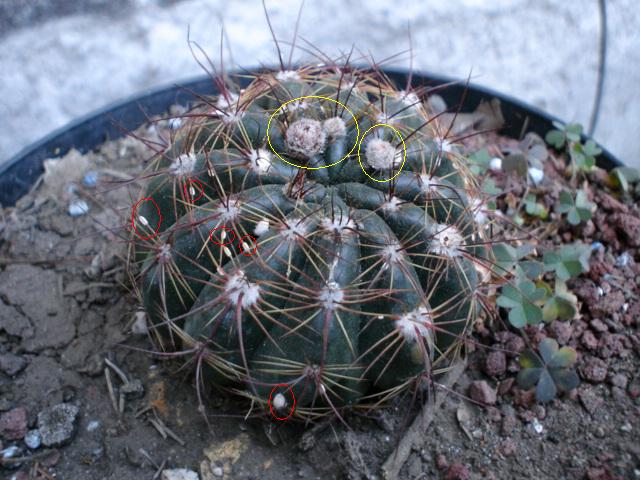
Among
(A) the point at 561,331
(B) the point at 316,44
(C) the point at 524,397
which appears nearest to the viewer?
(C) the point at 524,397

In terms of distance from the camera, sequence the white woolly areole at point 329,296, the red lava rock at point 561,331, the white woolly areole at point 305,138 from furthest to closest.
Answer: the red lava rock at point 561,331 → the white woolly areole at point 305,138 → the white woolly areole at point 329,296

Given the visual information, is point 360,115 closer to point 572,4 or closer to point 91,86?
point 91,86

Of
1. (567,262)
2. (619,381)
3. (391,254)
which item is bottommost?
(619,381)

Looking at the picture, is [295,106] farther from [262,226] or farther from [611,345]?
[611,345]

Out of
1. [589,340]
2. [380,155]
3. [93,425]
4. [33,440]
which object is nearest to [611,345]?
[589,340]

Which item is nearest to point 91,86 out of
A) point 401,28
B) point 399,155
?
point 401,28

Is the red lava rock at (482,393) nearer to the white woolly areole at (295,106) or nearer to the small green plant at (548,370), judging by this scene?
the small green plant at (548,370)

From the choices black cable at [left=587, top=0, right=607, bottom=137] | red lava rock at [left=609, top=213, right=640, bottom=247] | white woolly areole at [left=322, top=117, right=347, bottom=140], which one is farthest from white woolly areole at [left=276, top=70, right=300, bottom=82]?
black cable at [left=587, top=0, right=607, bottom=137]

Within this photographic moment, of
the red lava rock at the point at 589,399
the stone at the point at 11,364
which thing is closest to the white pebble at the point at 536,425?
the red lava rock at the point at 589,399
